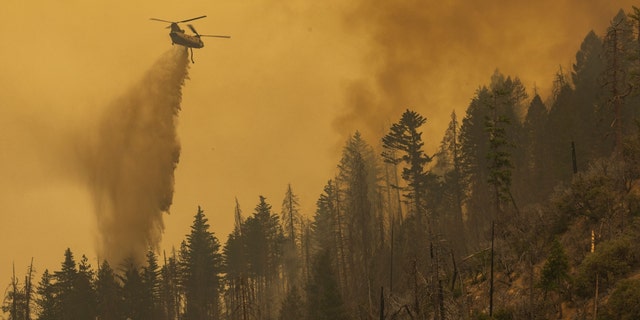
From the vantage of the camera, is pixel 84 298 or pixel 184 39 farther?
pixel 184 39

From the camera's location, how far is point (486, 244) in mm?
35781

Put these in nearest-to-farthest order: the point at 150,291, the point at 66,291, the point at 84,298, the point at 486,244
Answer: the point at 486,244
the point at 84,298
the point at 150,291
the point at 66,291

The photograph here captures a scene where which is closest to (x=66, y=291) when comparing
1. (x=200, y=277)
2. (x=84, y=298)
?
(x=84, y=298)

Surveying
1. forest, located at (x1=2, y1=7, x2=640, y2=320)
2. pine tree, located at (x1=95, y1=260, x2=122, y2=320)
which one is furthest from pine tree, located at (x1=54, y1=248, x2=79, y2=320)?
pine tree, located at (x1=95, y1=260, x2=122, y2=320)

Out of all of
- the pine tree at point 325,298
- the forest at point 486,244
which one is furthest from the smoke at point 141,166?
the pine tree at point 325,298

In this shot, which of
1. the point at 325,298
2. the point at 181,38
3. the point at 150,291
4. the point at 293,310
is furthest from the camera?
the point at 181,38

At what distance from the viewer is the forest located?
77.5ft

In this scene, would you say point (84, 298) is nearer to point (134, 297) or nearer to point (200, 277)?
point (134, 297)

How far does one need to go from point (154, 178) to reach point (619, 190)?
2064 inches

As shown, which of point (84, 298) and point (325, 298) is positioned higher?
point (84, 298)

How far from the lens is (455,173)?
62.4 m

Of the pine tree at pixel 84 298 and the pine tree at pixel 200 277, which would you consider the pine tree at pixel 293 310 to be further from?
the pine tree at pixel 84 298

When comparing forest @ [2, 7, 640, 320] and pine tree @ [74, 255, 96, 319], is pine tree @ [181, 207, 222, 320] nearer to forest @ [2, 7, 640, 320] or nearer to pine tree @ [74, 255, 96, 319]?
forest @ [2, 7, 640, 320]

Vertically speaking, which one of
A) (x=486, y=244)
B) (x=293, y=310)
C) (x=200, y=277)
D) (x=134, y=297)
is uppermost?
(x=200, y=277)
